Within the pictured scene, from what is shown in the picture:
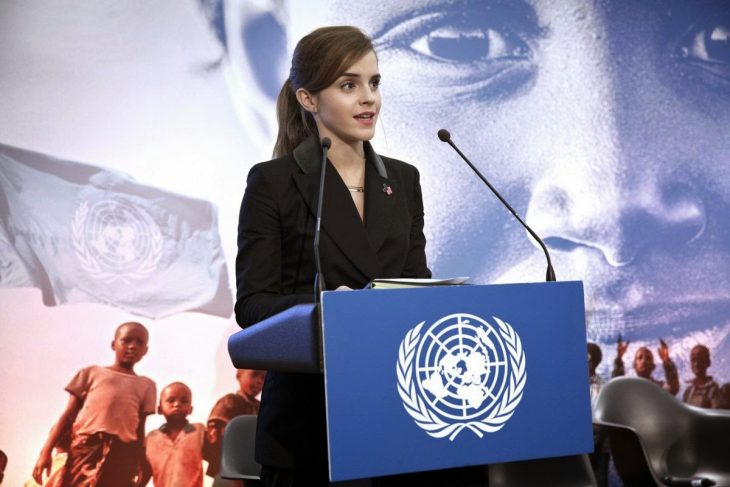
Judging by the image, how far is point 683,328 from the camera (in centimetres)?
508

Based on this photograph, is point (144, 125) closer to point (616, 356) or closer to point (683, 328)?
point (616, 356)

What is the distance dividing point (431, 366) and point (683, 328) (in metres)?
4.04

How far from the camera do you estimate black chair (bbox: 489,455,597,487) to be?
142 inches

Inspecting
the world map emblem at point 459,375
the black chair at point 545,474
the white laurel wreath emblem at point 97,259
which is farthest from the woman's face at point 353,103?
the white laurel wreath emblem at point 97,259

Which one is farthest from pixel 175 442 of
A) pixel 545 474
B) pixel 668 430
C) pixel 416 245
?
pixel 416 245

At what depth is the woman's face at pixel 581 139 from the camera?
477 cm

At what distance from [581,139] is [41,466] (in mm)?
3198

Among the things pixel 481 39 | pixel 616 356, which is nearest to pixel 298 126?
pixel 481 39

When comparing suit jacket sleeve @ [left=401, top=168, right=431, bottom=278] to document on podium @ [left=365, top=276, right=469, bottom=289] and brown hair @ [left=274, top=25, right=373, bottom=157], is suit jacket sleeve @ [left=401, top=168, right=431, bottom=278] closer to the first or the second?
brown hair @ [left=274, top=25, right=373, bottom=157]

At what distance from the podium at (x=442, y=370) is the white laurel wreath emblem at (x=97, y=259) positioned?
284 cm

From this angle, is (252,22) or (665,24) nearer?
(252,22)

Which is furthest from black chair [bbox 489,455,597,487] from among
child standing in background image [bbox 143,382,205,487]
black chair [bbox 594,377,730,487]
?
child standing in background image [bbox 143,382,205,487]

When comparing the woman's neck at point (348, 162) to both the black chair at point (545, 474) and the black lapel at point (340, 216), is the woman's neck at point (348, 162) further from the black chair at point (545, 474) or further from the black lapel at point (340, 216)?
the black chair at point (545, 474)

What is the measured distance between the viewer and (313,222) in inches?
73.5
